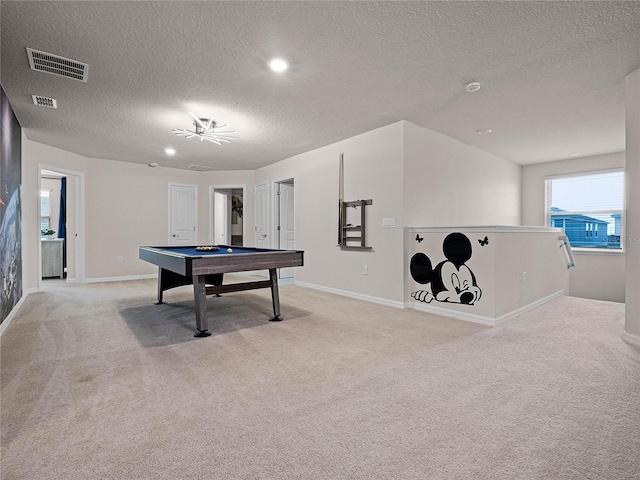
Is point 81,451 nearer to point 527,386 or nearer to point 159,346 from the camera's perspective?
point 159,346

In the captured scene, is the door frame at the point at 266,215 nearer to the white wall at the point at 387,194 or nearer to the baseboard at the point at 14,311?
the white wall at the point at 387,194

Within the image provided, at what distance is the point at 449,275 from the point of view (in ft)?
12.7

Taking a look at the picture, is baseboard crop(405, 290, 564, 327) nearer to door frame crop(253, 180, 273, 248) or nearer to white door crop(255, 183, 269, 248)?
door frame crop(253, 180, 273, 248)

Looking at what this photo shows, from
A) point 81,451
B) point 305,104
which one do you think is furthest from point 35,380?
point 305,104

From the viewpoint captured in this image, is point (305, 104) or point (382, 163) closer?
point (305, 104)

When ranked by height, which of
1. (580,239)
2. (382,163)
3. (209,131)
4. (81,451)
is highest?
(209,131)

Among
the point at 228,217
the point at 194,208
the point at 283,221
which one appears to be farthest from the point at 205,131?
the point at 228,217

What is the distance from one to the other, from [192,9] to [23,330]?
10.9ft

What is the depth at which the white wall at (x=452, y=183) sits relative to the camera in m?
4.31

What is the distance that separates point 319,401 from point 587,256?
656 centimetres

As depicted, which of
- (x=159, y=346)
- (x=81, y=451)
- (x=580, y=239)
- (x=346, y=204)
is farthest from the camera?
(x=580, y=239)

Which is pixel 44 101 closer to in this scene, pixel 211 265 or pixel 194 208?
pixel 211 265

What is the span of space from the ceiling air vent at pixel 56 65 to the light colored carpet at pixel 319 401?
2.36m

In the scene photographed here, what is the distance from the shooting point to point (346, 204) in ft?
16.0
